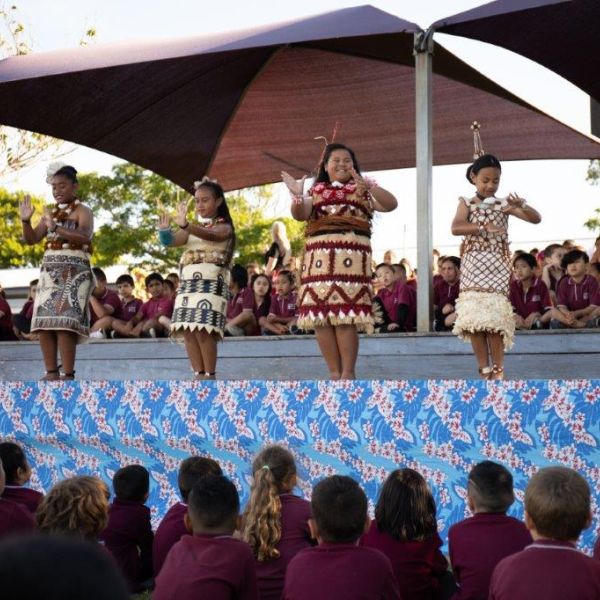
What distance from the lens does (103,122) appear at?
9648 mm

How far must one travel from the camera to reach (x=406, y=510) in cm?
395

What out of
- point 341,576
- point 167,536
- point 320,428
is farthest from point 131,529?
point 341,576

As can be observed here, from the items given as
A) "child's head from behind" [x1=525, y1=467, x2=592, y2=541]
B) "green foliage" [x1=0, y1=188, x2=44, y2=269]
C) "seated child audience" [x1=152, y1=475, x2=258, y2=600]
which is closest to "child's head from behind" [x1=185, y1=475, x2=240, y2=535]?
"seated child audience" [x1=152, y1=475, x2=258, y2=600]

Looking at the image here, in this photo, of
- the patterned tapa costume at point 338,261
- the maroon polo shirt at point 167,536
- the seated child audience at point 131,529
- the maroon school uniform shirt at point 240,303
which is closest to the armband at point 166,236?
the patterned tapa costume at point 338,261

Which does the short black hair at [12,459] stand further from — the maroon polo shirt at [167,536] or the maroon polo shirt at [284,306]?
the maroon polo shirt at [284,306]

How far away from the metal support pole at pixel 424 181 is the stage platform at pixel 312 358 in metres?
0.25

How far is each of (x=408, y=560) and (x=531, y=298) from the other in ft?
17.4

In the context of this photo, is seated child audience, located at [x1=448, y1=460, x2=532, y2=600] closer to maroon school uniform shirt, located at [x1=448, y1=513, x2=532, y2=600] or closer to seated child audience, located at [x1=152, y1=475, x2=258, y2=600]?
maroon school uniform shirt, located at [x1=448, y1=513, x2=532, y2=600]

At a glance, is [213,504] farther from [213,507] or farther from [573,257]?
[573,257]

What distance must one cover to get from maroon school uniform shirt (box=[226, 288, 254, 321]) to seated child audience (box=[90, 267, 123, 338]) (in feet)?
4.42

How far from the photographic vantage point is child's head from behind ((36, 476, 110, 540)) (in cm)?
377

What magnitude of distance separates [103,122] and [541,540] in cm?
734

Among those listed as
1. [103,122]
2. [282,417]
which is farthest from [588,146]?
[282,417]

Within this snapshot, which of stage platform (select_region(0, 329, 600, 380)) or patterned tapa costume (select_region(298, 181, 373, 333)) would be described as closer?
patterned tapa costume (select_region(298, 181, 373, 333))
